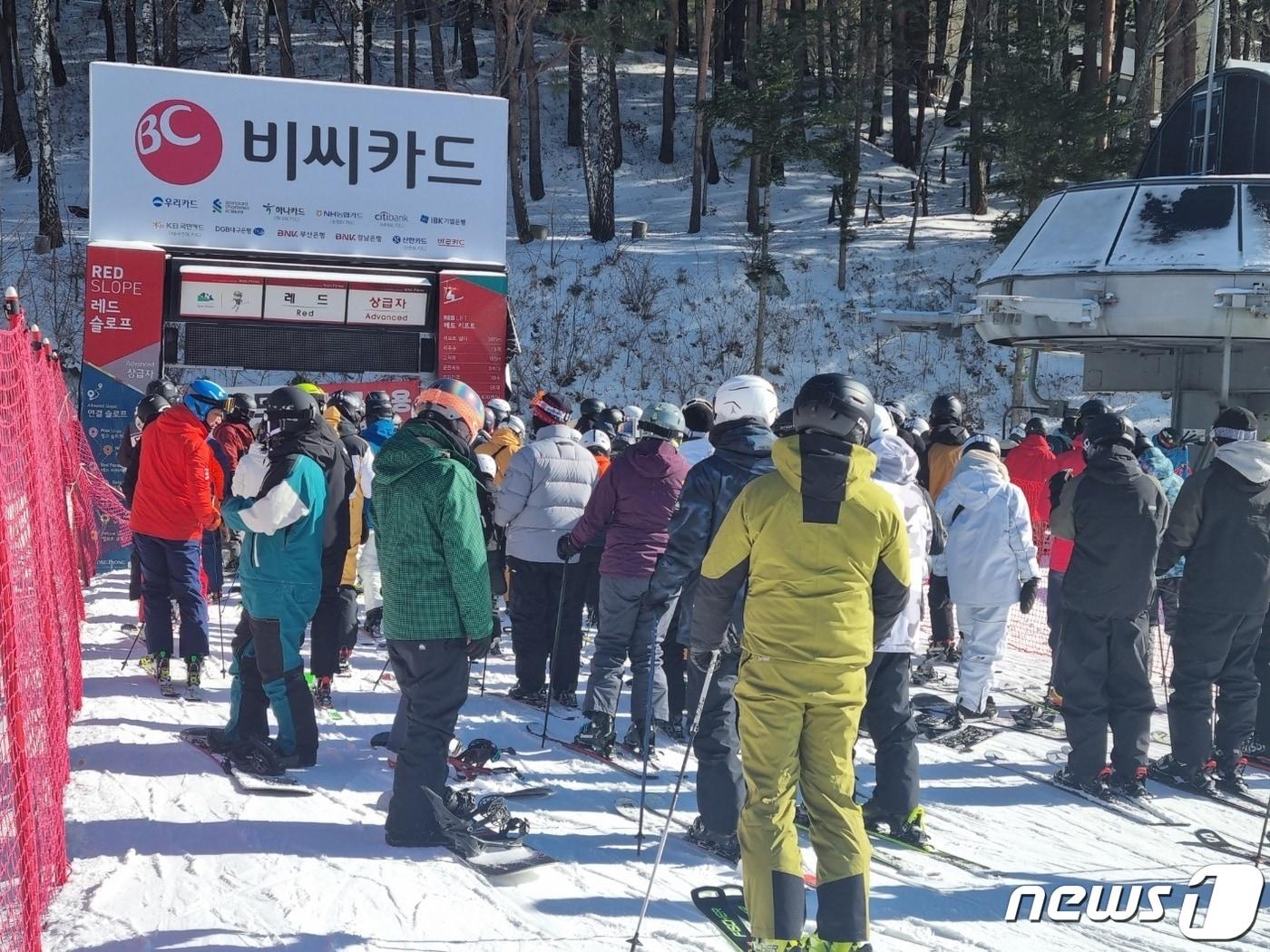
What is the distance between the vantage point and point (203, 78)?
1388 centimetres

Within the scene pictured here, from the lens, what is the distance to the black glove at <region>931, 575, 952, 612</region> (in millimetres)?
9742

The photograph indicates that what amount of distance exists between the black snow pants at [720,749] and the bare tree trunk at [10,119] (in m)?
31.7

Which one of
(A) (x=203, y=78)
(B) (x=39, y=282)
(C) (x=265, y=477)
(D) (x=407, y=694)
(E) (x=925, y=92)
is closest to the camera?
(D) (x=407, y=694)

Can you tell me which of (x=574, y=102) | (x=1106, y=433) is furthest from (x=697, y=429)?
(x=574, y=102)

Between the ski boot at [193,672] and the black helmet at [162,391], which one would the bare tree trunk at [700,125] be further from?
the ski boot at [193,672]

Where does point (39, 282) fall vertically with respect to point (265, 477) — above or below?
above

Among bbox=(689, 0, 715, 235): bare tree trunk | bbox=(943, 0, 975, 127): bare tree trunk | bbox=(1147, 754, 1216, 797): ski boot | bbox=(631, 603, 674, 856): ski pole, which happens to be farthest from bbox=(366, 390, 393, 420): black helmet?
bbox=(943, 0, 975, 127): bare tree trunk

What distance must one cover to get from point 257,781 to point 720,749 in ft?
7.89

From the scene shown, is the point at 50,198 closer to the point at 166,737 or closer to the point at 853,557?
the point at 166,737

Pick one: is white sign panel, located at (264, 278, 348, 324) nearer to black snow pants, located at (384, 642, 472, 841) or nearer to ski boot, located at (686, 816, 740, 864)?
black snow pants, located at (384, 642, 472, 841)

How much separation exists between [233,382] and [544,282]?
25.1 ft

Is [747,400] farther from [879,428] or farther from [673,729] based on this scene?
[673,729]

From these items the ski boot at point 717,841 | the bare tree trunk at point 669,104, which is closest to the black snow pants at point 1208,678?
the ski boot at point 717,841

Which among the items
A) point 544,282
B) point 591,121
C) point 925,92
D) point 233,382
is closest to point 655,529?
point 233,382
